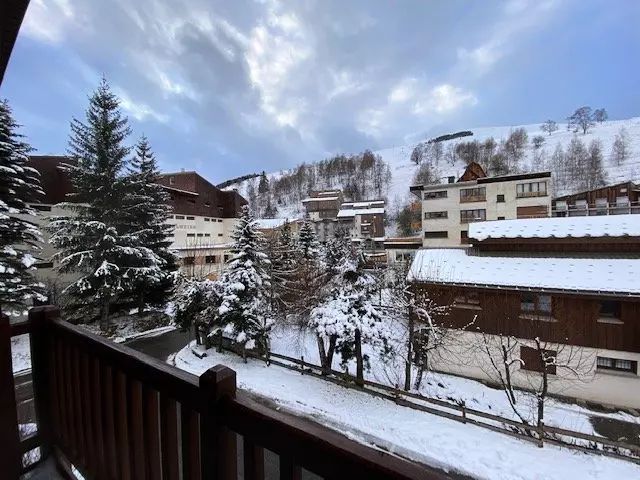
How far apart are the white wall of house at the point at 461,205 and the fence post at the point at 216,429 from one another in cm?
2940

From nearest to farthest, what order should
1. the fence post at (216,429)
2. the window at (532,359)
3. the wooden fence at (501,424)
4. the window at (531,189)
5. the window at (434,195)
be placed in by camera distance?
the fence post at (216,429) → the wooden fence at (501,424) → the window at (532,359) → the window at (531,189) → the window at (434,195)

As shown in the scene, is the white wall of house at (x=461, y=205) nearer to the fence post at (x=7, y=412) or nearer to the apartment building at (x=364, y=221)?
the apartment building at (x=364, y=221)

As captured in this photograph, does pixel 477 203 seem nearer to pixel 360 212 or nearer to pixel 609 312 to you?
pixel 609 312

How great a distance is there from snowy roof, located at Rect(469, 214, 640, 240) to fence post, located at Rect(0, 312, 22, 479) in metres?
15.1

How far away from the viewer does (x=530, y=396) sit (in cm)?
1043

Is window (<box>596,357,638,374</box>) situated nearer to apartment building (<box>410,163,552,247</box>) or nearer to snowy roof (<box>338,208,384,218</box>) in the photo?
apartment building (<box>410,163,552,247</box>)

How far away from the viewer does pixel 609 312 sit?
10422mm

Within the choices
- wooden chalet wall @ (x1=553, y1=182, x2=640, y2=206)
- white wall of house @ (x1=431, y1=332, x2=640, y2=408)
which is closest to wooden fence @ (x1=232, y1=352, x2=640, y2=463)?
white wall of house @ (x1=431, y1=332, x2=640, y2=408)

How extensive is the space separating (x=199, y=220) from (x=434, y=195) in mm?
21188

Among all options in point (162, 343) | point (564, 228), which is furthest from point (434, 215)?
point (162, 343)

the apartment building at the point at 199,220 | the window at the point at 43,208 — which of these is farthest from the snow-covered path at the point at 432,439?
the window at the point at 43,208

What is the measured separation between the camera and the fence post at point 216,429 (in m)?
1.17

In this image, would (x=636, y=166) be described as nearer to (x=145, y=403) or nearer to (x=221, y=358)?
(x=221, y=358)

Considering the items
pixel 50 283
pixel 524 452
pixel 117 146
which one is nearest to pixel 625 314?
pixel 524 452
